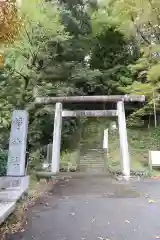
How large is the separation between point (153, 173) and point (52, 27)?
28.7ft

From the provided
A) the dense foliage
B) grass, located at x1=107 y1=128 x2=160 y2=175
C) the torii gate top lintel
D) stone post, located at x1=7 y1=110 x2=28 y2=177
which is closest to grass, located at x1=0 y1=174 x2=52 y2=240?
stone post, located at x1=7 y1=110 x2=28 y2=177

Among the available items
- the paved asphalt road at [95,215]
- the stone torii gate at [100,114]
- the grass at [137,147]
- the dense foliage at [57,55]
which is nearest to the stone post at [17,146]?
the paved asphalt road at [95,215]

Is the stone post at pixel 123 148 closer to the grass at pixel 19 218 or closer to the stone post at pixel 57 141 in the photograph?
the stone post at pixel 57 141

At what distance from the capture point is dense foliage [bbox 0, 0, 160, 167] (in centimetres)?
1656

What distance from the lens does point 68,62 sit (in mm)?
19562

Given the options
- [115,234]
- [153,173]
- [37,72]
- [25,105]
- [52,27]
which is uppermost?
[52,27]

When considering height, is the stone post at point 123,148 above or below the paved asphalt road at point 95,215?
above

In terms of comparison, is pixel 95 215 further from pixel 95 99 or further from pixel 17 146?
pixel 95 99

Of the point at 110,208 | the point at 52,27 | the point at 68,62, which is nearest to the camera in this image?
the point at 110,208

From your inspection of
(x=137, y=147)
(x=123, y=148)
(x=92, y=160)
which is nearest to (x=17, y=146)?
(x=123, y=148)

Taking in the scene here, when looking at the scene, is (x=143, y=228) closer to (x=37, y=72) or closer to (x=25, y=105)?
(x=25, y=105)

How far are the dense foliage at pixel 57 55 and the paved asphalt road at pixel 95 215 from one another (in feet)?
19.6

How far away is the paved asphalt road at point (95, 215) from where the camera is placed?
544cm

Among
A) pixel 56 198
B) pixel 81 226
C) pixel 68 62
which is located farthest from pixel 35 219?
pixel 68 62
